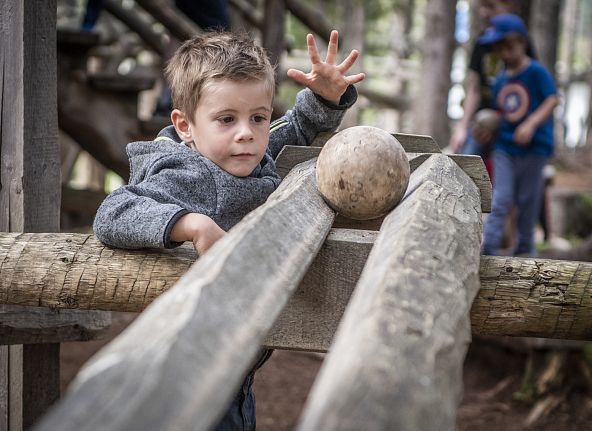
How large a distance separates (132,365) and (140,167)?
4.68 feet

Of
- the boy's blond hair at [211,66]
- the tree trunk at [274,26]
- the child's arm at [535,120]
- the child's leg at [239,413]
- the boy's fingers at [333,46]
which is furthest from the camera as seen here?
the tree trunk at [274,26]

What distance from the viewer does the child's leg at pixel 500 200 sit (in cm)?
564

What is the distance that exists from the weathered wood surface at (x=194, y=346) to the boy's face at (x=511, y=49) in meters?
4.31

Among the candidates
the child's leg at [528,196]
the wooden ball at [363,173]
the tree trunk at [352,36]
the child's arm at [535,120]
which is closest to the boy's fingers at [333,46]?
the wooden ball at [363,173]

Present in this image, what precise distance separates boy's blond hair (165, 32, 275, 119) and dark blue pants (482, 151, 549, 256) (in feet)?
11.3

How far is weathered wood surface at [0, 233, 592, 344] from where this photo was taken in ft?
6.64

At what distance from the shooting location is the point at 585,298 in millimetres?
2162

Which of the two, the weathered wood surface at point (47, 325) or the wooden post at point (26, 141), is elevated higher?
the wooden post at point (26, 141)

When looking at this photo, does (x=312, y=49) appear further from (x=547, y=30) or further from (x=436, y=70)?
(x=547, y=30)

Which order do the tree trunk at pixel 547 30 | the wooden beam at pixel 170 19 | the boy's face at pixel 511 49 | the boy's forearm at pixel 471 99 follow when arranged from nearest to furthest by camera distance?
1. the wooden beam at pixel 170 19
2. the boy's face at pixel 511 49
3. the boy's forearm at pixel 471 99
4. the tree trunk at pixel 547 30

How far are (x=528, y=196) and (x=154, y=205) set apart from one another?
416 centimetres

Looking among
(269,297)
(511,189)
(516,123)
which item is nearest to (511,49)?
(516,123)

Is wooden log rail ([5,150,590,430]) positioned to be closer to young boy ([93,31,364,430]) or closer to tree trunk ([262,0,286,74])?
young boy ([93,31,364,430])

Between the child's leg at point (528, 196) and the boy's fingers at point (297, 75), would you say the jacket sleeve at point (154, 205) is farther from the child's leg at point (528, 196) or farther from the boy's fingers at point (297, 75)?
the child's leg at point (528, 196)
